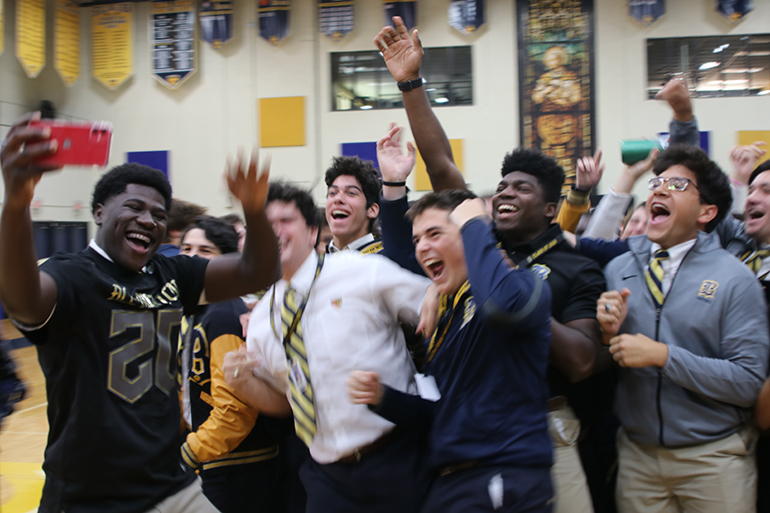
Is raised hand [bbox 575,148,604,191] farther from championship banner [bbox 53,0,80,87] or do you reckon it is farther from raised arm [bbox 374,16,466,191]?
championship banner [bbox 53,0,80,87]

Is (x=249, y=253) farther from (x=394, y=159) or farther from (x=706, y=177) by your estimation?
(x=706, y=177)

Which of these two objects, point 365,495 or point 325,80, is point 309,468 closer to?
point 365,495

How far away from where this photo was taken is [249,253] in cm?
228

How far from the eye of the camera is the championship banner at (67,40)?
502 inches

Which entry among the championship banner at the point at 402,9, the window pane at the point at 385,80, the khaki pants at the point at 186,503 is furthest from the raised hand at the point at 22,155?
the championship banner at the point at 402,9

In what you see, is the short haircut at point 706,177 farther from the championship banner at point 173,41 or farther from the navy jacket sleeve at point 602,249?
the championship banner at point 173,41

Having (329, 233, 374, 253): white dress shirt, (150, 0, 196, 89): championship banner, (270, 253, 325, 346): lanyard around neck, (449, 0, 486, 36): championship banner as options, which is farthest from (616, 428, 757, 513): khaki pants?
(150, 0, 196, 89): championship banner

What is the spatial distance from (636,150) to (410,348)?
210 cm

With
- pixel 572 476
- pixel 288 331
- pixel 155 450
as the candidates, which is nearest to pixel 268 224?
pixel 288 331

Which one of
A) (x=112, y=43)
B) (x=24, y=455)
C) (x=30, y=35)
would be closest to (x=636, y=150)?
(x=24, y=455)

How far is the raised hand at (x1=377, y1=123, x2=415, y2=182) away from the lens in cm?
269

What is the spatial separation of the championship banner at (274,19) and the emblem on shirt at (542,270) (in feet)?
38.3

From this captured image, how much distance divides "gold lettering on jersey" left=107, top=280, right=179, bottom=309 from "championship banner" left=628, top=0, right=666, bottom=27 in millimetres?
12249

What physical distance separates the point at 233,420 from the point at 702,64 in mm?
12732
